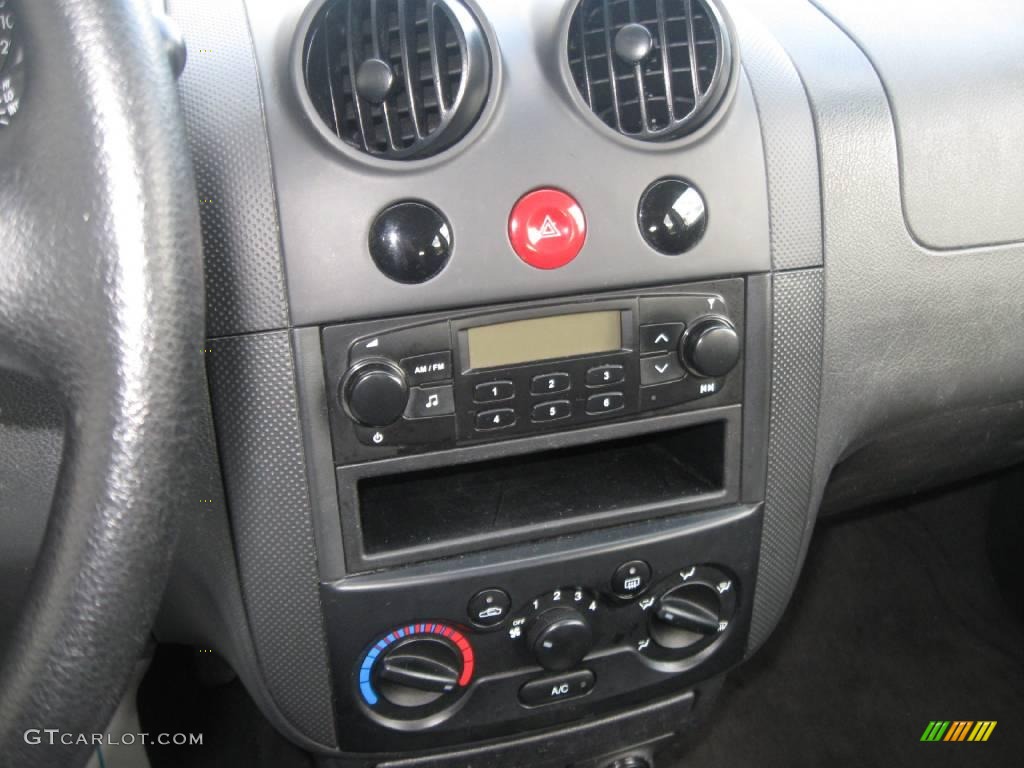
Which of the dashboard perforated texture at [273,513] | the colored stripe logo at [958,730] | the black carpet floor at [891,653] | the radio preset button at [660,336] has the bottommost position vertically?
the colored stripe logo at [958,730]

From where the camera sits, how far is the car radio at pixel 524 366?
674 millimetres

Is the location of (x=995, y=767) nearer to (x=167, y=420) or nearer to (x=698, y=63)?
(x=698, y=63)

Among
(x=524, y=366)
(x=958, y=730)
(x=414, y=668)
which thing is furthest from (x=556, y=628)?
(x=958, y=730)

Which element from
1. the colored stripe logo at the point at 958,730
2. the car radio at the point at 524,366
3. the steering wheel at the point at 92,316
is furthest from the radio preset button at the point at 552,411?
the colored stripe logo at the point at 958,730

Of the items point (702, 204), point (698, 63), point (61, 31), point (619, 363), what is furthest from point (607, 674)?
point (61, 31)

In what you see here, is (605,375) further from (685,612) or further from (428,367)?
(685,612)

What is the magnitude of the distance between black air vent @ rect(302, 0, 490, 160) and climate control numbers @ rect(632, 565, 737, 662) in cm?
44

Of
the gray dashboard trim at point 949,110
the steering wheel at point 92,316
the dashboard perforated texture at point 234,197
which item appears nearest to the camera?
the steering wheel at point 92,316

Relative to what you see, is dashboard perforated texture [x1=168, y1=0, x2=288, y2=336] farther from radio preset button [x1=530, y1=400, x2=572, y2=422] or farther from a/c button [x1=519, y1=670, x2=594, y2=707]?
a/c button [x1=519, y1=670, x2=594, y2=707]

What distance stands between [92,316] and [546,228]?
0.35 meters

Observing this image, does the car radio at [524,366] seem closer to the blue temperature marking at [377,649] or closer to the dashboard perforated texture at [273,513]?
the dashboard perforated texture at [273,513]

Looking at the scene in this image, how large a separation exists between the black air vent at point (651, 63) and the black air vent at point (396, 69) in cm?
9

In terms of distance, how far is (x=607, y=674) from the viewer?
865 millimetres

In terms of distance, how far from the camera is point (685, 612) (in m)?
0.85
